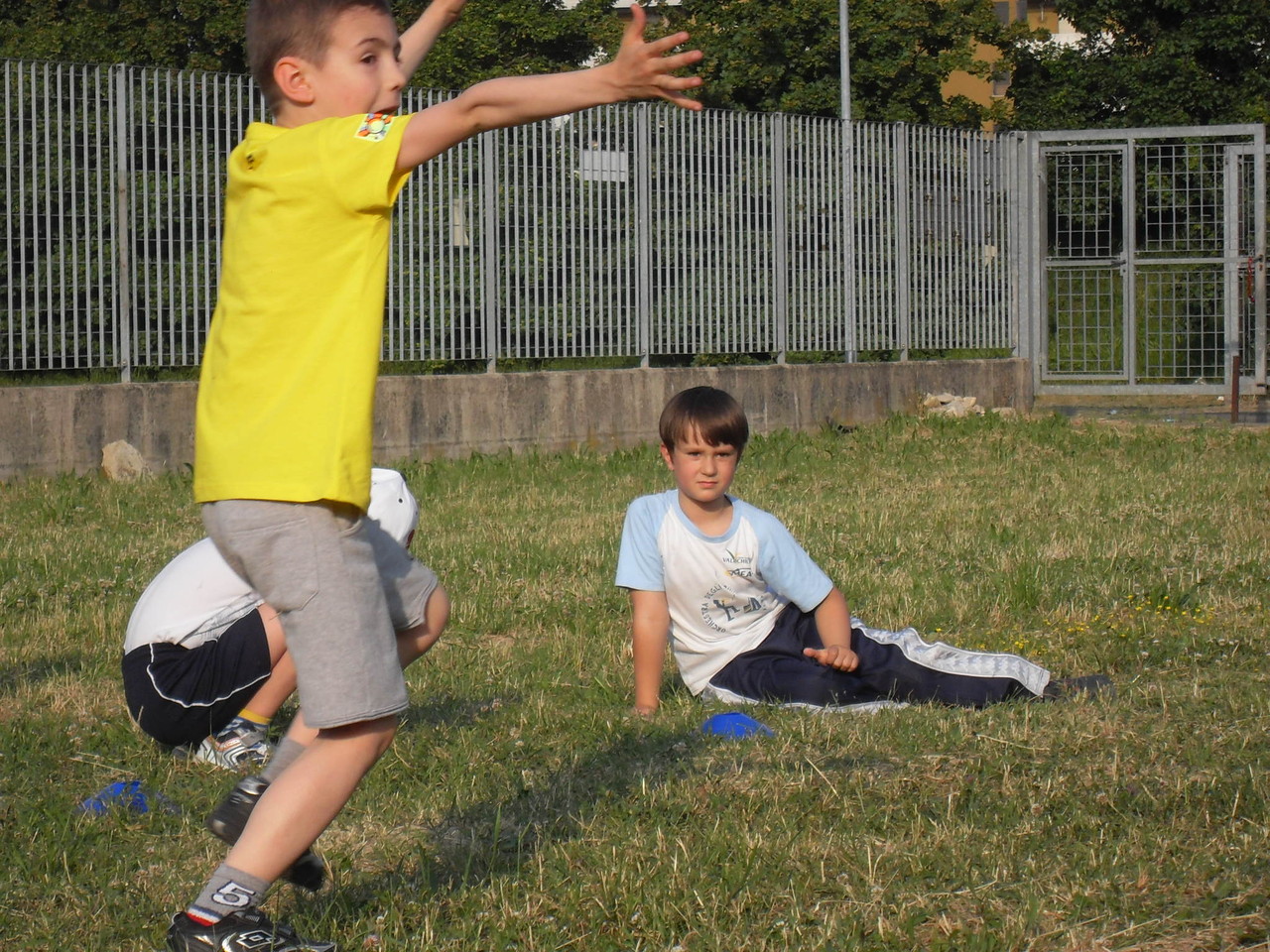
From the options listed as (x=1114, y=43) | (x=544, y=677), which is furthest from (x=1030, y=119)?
(x=544, y=677)

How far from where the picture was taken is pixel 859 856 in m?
3.61

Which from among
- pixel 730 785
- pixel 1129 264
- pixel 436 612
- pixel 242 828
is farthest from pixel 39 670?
pixel 1129 264

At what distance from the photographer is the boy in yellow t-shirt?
2.88m

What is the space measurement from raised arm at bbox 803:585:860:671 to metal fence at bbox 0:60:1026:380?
317 inches

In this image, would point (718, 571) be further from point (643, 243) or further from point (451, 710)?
point (643, 243)

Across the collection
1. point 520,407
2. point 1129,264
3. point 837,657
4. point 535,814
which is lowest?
point 535,814

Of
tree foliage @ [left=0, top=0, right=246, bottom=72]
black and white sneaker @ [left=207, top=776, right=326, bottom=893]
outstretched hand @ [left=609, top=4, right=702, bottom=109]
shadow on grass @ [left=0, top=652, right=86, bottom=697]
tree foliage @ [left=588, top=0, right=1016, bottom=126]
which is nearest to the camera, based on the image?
outstretched hand @ [left=609, top=4, right=702, bottom=109]

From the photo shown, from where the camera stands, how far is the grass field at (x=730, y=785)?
3342mm

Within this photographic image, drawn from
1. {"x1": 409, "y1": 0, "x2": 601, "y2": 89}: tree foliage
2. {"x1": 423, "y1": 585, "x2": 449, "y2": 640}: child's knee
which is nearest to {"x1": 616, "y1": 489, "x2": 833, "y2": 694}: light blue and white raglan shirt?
{"x1": 423, "y1": 585, "x2": 449, "y2": 640}: child's knee

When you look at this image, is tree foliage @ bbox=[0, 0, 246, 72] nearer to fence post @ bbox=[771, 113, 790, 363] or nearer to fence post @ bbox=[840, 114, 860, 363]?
fence post @ bbox=[840, 114, 860, 363]

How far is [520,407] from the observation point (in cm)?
1391

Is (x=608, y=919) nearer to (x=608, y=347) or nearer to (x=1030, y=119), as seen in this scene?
(x=608, y=347)

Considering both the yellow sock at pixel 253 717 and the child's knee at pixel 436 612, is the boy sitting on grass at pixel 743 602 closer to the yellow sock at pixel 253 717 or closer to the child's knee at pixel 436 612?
the yellow sock at pixel 253 717

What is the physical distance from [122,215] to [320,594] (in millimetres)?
9889
